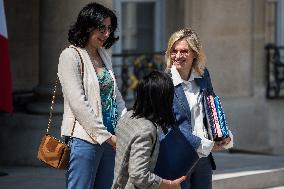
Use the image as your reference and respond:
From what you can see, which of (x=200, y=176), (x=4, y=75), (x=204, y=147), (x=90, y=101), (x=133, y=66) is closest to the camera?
(x=204, y=147)

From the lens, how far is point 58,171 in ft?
35.9

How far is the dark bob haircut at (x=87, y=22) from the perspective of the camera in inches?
279

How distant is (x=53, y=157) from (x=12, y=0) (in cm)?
594

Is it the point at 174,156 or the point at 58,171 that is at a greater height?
the point at 174,156

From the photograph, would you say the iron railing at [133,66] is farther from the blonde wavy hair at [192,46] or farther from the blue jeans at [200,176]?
the blue jeans at [200,176]

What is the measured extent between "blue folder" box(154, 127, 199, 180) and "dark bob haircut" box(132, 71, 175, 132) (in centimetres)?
20

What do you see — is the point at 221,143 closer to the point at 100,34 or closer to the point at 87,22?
the point at 100,34

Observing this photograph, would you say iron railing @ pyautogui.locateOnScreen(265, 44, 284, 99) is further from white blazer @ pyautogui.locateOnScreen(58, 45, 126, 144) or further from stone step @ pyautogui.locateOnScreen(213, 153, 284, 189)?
white blazer @ pyautogui.locateOnScreen(58, 45, 126, 144)

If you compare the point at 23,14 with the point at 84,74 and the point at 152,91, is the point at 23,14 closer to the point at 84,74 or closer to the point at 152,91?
the point at 84,74

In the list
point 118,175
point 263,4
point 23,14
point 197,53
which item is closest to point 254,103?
point 263,4

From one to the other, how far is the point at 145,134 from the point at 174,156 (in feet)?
1.30

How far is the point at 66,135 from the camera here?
278 inches

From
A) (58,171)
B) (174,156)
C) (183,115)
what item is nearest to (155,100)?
(174,156)

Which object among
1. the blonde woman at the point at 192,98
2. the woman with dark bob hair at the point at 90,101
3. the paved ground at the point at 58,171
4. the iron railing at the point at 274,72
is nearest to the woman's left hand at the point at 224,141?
the blonde woman at the point at 192,98
